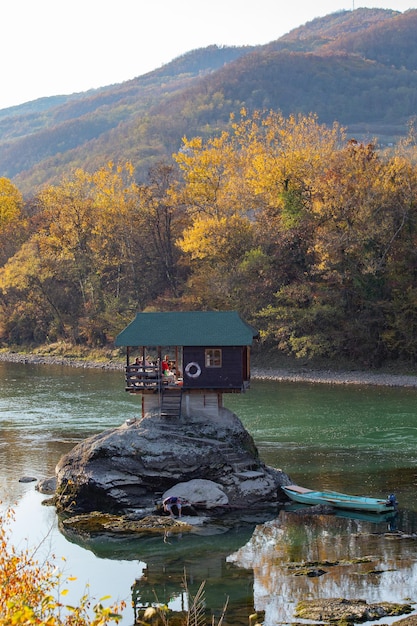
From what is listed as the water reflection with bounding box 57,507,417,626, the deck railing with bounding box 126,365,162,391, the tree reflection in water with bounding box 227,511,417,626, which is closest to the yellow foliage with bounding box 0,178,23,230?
the deck railing with bounding box 126,365,162,391

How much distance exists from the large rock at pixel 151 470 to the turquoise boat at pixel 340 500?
1019mm

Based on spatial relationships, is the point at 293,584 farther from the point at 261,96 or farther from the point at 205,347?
the point at 261,96

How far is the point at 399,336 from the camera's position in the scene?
67125 millimetres

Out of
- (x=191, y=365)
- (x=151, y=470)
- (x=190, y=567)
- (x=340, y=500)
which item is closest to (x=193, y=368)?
(x=191, y=365)

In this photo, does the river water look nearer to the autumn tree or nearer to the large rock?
the large rock

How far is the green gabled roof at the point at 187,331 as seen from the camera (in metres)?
36.2

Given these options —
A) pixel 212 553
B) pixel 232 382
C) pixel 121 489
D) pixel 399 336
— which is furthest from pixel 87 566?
pixel 399 336

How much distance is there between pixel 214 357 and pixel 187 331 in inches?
62.2

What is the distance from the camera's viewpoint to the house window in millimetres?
36625

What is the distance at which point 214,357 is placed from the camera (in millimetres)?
36688

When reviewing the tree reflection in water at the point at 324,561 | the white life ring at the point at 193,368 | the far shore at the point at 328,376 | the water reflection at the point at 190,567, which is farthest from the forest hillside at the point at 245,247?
the water reflection at the point at 190,567

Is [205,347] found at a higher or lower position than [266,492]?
higher

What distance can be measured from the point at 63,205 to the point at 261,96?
3755 inches

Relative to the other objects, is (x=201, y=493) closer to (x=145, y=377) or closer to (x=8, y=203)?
(x=145, y=377)
